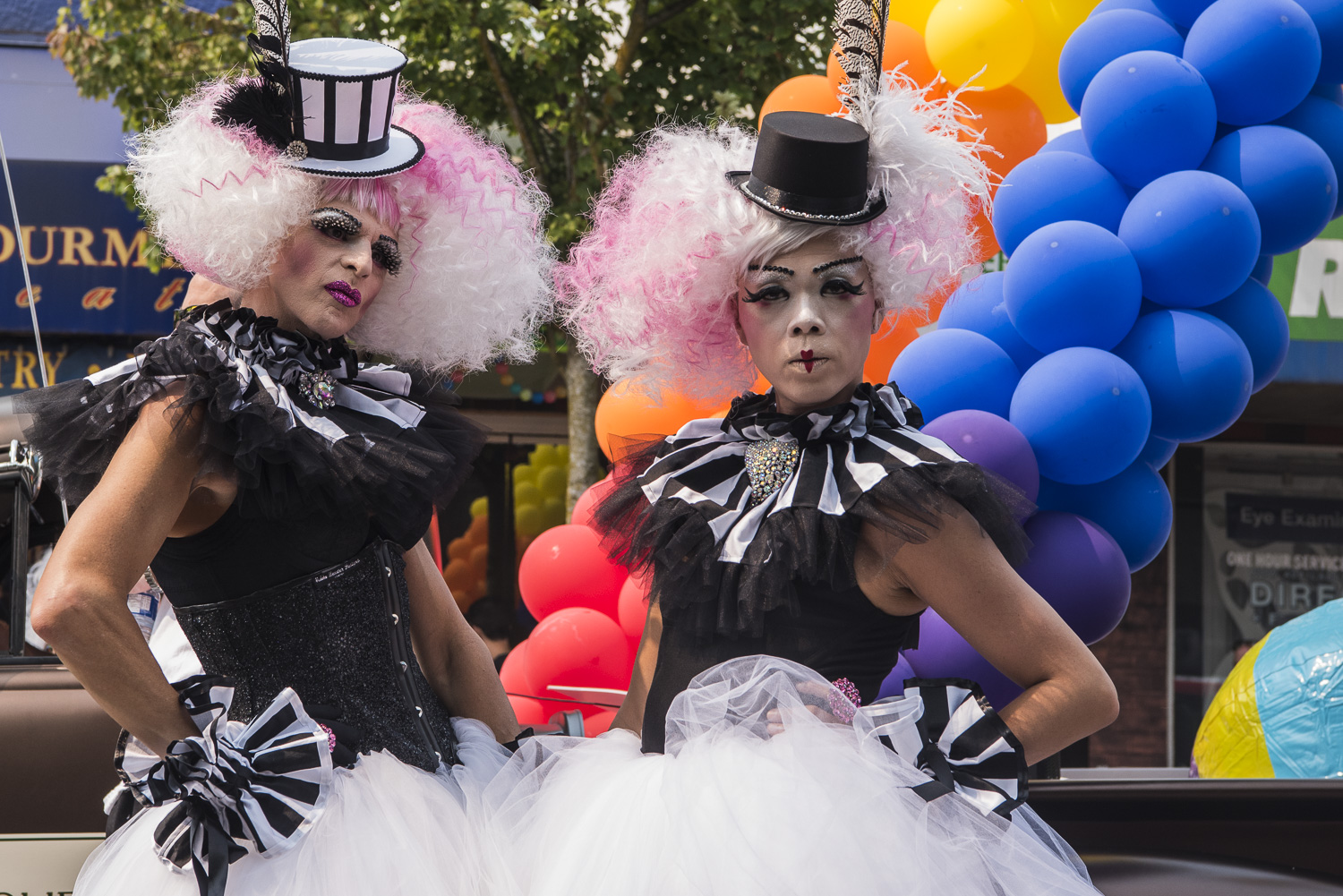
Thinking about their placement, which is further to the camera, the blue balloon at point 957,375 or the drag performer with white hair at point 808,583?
the blue balloon at point 957,375

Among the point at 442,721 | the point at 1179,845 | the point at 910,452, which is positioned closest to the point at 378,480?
the point at 442,721

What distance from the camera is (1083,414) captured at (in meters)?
3.40

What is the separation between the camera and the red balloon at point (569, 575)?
467 centimetres

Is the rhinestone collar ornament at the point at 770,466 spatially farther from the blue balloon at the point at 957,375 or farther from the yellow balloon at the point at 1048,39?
the yellow balloon at the point at 1048,39

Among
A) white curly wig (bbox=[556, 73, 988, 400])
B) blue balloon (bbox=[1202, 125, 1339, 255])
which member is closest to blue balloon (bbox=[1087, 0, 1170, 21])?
blue balloon (bbox=[1202, 125, 1339, 255])

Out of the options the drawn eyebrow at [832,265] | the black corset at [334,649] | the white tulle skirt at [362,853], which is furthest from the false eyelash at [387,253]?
the white tulle skirt at [362,853]

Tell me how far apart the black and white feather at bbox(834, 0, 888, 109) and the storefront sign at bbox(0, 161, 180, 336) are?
301 inches

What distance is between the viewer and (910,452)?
197 cm

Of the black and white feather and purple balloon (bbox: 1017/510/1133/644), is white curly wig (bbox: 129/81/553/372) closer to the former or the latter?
the black and white feather

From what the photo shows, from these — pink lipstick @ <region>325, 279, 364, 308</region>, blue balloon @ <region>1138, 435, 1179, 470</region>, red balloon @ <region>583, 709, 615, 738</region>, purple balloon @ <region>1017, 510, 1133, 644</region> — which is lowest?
red balloon @ <region>583, 709, 615, 738</region>

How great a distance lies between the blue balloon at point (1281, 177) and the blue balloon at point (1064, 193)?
1.12 feet

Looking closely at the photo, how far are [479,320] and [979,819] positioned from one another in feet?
4.46

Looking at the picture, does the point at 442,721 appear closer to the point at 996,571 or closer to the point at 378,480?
the point at 378,480

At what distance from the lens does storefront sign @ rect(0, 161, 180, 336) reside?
8672mm
